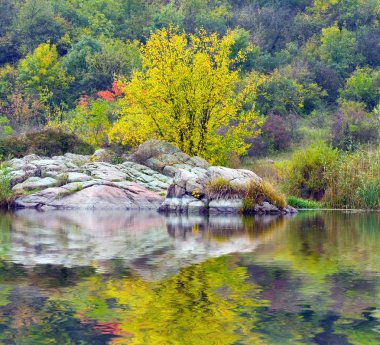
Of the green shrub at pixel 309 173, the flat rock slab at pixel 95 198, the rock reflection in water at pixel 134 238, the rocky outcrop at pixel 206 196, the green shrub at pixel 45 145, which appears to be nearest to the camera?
the rock reflection in water at pixel 134 238

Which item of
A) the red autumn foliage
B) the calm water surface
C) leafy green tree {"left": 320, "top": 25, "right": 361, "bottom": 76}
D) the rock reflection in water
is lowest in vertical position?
the calm water surface

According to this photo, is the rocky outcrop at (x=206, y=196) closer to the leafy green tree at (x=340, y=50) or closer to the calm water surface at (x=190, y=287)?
the calm water surface at (x=190, y=287)

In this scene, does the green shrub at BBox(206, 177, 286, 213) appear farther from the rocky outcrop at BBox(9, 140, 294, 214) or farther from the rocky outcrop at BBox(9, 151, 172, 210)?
the rocky outcrop at BBox(9, 151, 172, 210)

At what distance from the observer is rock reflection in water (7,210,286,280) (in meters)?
14.6

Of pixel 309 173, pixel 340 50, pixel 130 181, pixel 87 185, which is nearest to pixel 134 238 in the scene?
pixel 87 185

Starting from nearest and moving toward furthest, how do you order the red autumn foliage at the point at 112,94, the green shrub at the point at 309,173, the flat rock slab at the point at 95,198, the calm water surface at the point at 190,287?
the calm water surface at the point at 190,287 < the flat rock slab at the point at 95,198 < the green shrub at the point at 309,173 < the red autumn foliage at the point at 112,94

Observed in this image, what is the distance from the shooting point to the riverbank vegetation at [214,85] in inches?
1395

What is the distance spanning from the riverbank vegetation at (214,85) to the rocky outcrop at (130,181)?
1.85m

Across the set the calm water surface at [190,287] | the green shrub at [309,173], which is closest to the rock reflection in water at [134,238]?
the calm water surface at [190,287]

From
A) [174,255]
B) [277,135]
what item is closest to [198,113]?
[277,135]

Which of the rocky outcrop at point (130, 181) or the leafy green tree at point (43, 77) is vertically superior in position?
the leafy green tree at point (43, 77)

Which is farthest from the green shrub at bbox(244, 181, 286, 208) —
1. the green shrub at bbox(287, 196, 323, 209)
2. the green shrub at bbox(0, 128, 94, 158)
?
the green shrub at bbox(0, 128, 94, 158)

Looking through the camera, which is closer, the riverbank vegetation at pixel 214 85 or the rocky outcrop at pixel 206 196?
the rocky outcrop at pixel 206 196

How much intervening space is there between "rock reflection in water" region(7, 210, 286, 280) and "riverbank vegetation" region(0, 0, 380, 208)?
8448 millimetres
